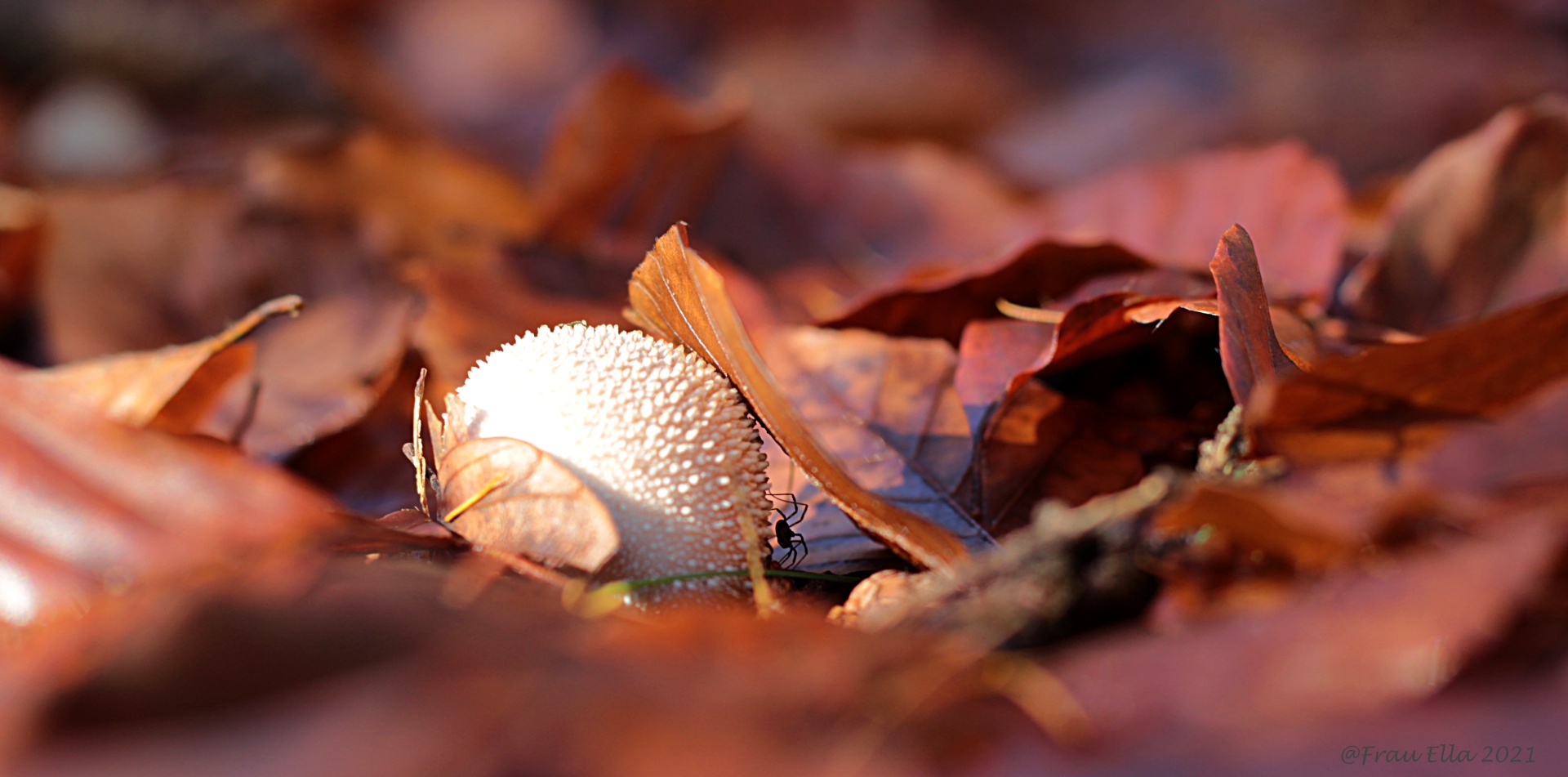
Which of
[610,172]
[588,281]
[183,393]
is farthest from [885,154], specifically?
[183,393]

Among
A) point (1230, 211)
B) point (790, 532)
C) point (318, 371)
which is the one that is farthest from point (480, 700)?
point (1230, 211)

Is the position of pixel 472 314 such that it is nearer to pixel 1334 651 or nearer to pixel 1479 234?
pixel 1334 651

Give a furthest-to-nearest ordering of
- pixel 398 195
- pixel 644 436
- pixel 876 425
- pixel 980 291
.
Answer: pixel 398 195, pixel 980 291, pixel 876 425, pixel 644 436

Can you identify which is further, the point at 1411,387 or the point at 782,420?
the point at 782,420

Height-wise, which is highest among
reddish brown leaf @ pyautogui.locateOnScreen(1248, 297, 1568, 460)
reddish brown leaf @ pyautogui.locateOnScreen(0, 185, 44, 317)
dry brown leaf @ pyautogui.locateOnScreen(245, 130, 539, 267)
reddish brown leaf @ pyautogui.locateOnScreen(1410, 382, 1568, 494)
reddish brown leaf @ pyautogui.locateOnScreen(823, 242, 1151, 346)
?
dry brown leaf @ pyautogui.locateOnScreen(245, 130, 539, 267)

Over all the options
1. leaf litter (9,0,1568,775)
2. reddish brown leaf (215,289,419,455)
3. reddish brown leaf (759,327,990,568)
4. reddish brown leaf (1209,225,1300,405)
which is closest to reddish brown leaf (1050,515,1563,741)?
leaf litter (9,0,1568,775)

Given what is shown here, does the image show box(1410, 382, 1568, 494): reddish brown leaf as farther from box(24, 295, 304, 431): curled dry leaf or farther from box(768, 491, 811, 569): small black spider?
box(24, 295, 304, 431): curled dry leaf
